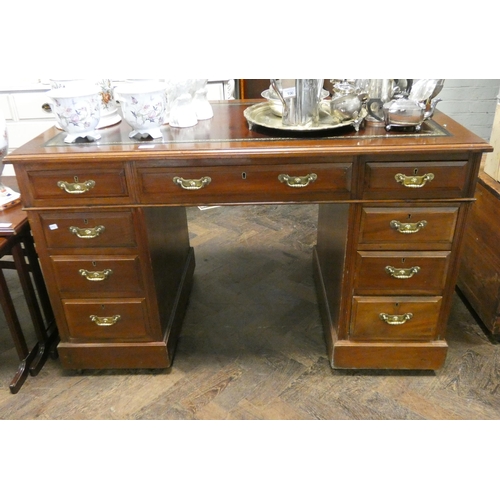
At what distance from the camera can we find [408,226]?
134 centimetres

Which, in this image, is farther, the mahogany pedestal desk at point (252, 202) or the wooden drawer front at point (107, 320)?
Result: the wooden drawer front at point (107, 320)

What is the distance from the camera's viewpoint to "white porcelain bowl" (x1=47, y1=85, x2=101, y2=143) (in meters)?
1.24

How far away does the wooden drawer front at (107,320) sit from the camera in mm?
1506

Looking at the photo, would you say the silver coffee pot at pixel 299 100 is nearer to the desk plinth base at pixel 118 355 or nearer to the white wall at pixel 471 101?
the desk plinth base at pixel 118 355

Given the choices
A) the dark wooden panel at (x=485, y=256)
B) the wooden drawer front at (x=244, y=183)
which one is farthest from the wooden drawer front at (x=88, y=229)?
the dark wooden panel at (x=485, y=256)

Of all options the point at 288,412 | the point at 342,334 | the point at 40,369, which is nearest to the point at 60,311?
the point at 40,369

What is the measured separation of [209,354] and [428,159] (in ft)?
3.48

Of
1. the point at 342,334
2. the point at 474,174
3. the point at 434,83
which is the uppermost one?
the point at 434,83

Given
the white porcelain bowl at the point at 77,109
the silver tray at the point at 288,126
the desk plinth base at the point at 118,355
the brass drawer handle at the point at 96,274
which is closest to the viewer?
the white porcelain bowl at the point at 77,109

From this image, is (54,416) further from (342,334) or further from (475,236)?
(475,236)

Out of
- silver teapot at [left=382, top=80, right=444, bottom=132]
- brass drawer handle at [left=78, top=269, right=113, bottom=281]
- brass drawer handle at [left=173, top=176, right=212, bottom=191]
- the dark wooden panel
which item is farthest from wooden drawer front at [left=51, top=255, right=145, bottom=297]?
the dark wooden panel

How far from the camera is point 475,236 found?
184 cm

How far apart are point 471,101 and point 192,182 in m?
2.18

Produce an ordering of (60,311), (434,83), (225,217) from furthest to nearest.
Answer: (225,217), (60,311), (434,83)
